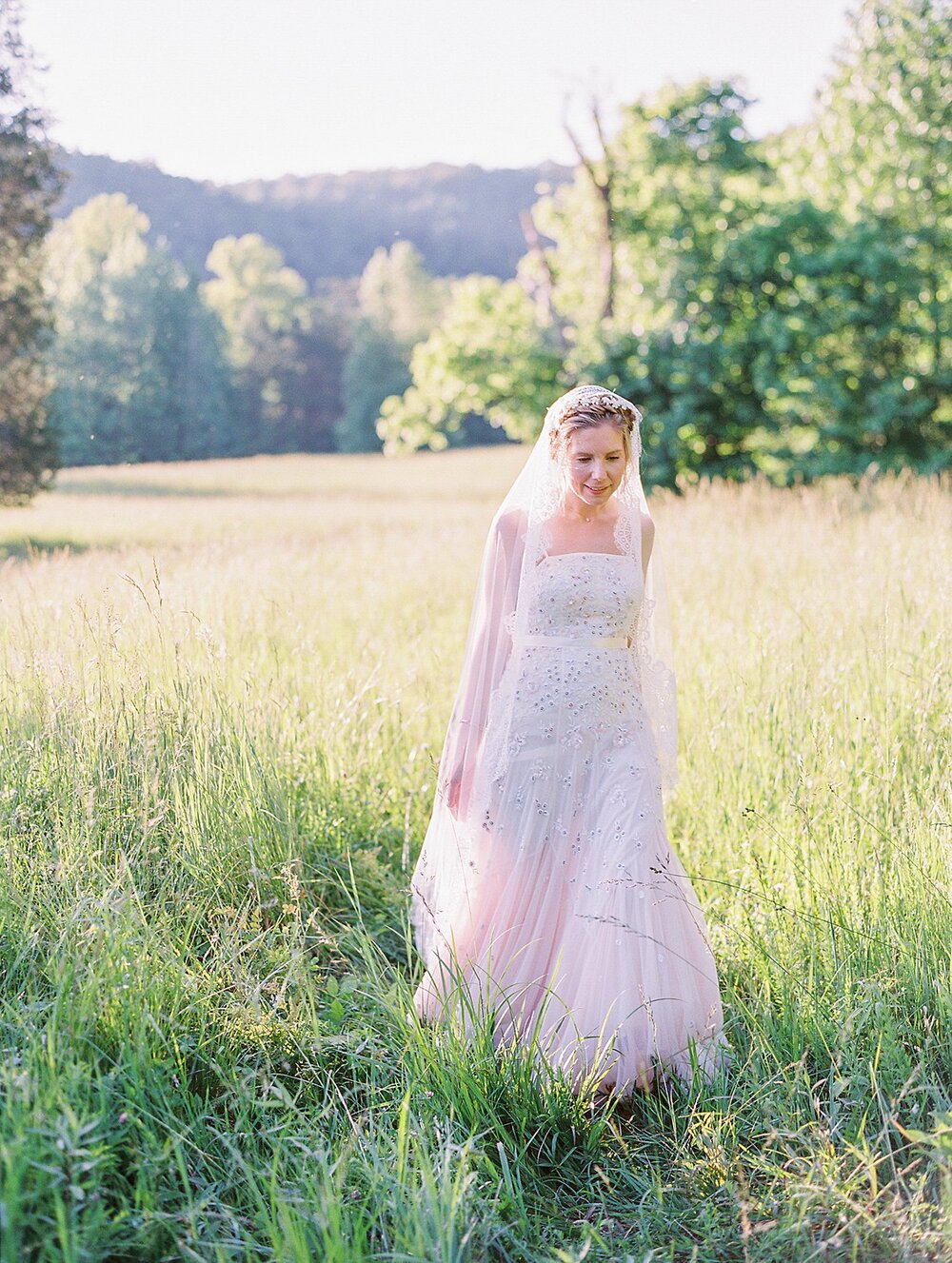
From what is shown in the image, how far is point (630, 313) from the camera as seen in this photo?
17.0 m

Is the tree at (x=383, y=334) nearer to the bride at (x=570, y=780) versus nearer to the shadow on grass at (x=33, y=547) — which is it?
the shadow on grass at (x=33, y=547)

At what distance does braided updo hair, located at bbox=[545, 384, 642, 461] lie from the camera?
121 inches

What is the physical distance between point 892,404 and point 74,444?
31.2 ft

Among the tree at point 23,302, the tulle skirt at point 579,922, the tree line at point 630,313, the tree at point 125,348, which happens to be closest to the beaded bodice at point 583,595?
the tulle skirt at point 579,922

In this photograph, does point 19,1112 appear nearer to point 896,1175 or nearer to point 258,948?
point 258,948

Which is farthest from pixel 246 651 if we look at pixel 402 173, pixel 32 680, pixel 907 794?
pixel 402 173

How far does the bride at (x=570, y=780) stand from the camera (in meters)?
2.91

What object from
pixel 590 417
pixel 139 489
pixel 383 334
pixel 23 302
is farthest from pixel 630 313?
pixel 590 417

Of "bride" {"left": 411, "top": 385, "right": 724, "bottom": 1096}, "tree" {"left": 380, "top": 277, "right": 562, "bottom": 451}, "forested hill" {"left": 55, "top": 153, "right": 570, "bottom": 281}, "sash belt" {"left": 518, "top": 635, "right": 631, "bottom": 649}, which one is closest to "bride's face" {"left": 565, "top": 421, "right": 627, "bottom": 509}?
"bride" {"left": 411, "top": 385, "right": 724, "bottom": 1096}

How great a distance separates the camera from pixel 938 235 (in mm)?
12922

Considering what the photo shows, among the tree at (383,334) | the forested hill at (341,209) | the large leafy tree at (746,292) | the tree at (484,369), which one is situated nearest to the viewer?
the forested hill at (341,209)

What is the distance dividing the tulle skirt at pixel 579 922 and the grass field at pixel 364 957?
14 centimetres

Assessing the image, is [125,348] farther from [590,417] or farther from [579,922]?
[579,922]

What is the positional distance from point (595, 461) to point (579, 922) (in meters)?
1.34
